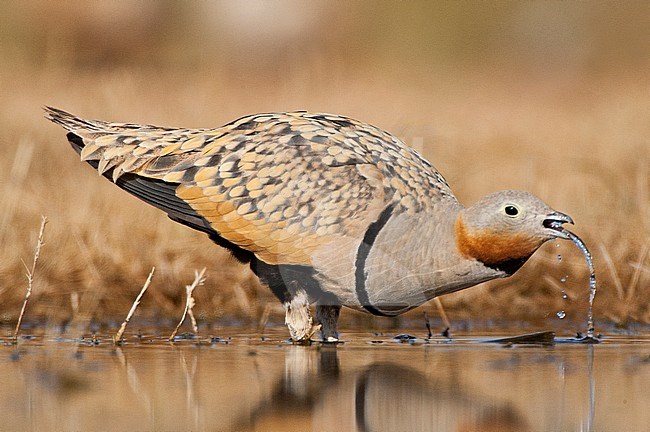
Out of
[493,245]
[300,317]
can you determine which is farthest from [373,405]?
[300,317]

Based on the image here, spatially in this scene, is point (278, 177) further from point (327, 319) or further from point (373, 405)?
point (373, 405)

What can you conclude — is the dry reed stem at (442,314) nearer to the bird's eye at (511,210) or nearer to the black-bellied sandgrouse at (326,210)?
the black-bellied sandgrouse at (326,210)

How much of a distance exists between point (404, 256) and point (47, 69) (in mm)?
10509

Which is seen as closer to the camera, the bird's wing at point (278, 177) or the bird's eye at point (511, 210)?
the bird's eye at point (511, 210)

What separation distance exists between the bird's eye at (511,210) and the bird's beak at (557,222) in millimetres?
146

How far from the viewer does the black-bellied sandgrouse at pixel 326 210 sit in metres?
7.00

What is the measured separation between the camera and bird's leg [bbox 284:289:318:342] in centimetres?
751

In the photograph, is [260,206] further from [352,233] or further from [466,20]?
[466,20]

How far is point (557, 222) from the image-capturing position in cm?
682

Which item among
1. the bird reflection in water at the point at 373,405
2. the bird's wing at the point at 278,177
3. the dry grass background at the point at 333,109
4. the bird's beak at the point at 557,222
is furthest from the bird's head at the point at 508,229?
the dry grass background at the point at 333,109

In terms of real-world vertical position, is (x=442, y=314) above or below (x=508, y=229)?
below

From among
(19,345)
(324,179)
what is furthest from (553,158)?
(19,345)

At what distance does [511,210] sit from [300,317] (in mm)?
1372

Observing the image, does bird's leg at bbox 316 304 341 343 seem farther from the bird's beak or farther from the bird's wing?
the bird's beak
